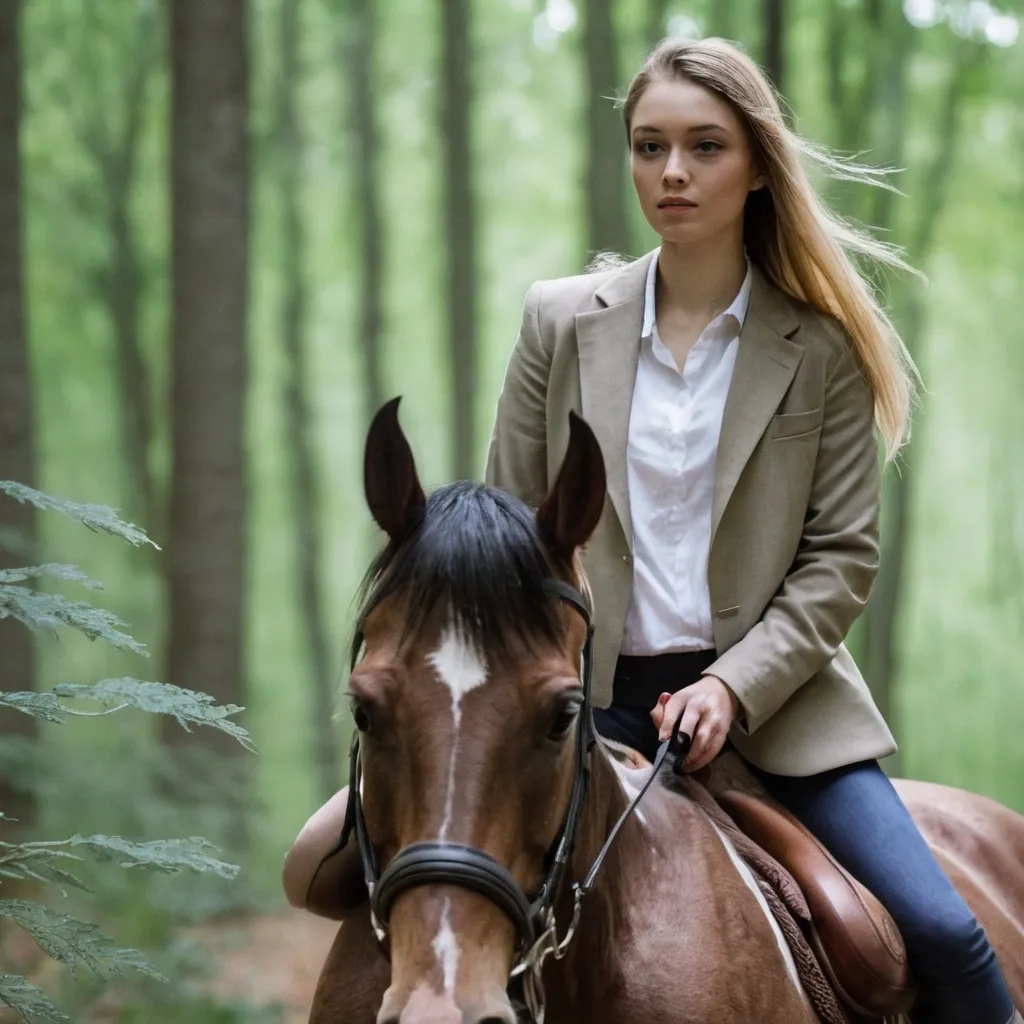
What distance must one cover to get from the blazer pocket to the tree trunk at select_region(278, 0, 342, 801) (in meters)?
11.9

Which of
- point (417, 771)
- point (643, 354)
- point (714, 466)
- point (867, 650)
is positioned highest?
point (643, 354)

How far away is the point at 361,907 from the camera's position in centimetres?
265

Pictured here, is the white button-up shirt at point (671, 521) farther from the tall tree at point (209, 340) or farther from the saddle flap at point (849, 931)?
the tall tree at point (209, 340)

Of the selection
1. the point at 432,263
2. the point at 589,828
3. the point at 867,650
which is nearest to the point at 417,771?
the point at 589,828

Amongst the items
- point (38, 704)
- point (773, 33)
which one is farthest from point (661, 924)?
point (773, 33)

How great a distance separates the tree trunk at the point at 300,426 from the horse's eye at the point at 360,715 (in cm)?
1252

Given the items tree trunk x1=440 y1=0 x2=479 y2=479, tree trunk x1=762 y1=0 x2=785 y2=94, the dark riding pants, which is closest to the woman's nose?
the dark riding pants

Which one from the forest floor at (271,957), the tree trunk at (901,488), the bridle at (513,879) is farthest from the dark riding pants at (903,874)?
the tree trunk at (901,488)

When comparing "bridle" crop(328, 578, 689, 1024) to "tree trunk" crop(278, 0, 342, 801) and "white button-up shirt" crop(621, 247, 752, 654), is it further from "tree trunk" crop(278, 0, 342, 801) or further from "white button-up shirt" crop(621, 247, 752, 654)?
"tree trunk" crop(278, 0, 342, 801)

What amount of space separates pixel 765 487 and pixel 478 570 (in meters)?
1.01

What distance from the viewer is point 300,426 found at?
15.1m

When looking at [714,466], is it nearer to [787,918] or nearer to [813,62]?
[787,918]

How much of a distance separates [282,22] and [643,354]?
13.1m

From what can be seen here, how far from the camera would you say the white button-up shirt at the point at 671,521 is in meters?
3.05
